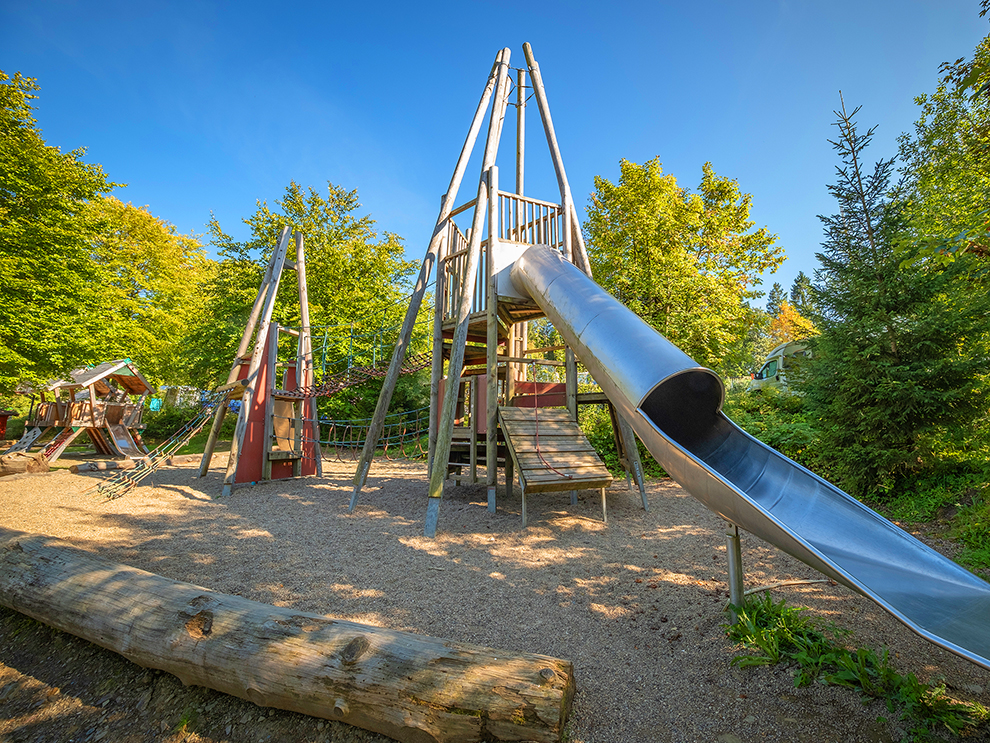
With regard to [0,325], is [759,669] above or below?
below

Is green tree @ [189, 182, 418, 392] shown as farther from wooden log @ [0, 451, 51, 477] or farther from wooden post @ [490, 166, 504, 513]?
wooden post @ [490, 166, 504, 513]

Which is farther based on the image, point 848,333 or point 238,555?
point 848,333

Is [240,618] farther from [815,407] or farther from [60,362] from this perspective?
[60,362]

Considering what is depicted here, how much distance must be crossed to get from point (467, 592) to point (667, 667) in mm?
1868

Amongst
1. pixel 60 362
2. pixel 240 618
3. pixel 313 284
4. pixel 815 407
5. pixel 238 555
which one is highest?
pixel 313 284

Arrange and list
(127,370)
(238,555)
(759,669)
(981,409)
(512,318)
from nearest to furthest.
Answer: (759,669) < (238,555) < (981,409) < (512,318) < (127,370)

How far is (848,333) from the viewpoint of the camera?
7.38m

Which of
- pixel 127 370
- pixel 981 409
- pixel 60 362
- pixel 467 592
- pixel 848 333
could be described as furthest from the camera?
pixel 127 370

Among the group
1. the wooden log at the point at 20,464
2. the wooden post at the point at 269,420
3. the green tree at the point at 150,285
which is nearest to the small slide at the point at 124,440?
the wooden log at the point at 20,464

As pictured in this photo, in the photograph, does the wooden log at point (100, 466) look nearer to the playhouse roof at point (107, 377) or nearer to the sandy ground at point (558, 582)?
the playhouse roof at point (107, 377)

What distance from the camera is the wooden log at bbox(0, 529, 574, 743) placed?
2213mm

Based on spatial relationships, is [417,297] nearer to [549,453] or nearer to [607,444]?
[549,453]

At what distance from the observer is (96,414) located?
13.1 meters

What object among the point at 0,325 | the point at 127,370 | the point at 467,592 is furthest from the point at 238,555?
the point at 127,370
